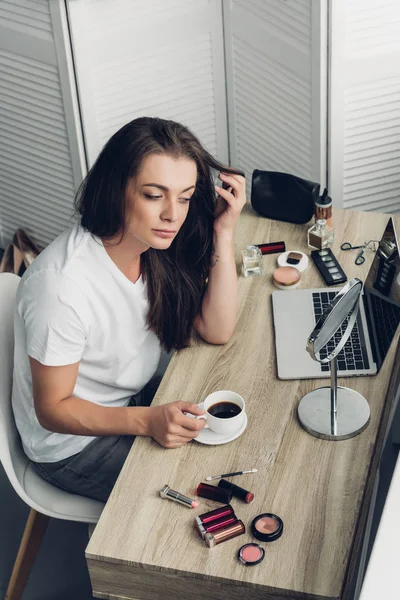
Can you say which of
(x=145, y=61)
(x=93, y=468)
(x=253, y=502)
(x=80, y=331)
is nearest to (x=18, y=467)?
(x=93, y=468)

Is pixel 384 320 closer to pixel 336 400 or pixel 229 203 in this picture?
pixel 336 400

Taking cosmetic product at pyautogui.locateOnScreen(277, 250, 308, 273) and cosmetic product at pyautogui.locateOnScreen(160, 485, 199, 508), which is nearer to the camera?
cosmetic product at pyautogui.locateOnScreen(160, 485, 199, 508)

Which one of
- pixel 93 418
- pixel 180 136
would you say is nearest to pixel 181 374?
pixel 93 418

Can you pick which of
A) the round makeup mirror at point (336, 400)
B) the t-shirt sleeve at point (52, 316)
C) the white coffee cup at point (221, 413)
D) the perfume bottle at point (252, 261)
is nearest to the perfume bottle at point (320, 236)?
the perfume bottle at point (252, 261)

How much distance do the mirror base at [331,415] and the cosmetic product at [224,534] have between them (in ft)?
0.83

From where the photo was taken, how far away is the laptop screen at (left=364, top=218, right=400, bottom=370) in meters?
1.67

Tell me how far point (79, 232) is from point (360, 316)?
0.63 m

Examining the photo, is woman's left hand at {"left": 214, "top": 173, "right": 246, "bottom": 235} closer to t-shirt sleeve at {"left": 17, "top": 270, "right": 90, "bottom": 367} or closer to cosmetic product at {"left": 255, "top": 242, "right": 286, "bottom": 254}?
cosmetic product at {"left": 255, "top": 242, "right": 286, "bottom": 254}

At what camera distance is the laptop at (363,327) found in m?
1.69

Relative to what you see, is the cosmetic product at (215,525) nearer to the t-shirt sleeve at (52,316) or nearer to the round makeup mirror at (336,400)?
the round makeup mirror at (336,400)

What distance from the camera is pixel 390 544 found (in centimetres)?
116

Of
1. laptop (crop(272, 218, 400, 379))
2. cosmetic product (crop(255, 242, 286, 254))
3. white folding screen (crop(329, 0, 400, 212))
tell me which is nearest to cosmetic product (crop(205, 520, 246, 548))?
laptop (crop(272, 218, 400, 379))

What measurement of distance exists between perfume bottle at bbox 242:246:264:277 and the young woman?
102mm

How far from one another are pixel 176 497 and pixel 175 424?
15cm
